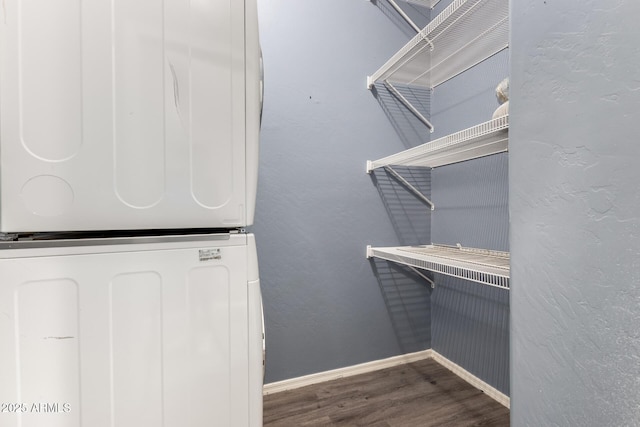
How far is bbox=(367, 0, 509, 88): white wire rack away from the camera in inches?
47.3

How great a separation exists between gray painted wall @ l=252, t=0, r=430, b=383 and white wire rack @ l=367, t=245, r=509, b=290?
229 mm

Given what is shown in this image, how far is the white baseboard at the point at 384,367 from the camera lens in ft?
4.87

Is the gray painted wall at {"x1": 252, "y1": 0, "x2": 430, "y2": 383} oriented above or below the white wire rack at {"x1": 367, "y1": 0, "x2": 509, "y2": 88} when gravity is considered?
below

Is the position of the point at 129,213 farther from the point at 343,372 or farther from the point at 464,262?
the point at 343,372

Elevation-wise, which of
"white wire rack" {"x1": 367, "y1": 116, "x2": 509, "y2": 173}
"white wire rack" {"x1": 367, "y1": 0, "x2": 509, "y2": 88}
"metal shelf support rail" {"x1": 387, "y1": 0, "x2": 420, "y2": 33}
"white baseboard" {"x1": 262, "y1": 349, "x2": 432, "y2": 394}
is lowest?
"white baseboard" {"x1": 262, "y1": 349, "x2": 432, "y2": 394}

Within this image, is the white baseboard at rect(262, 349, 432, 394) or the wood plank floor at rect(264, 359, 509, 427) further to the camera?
the white baseboard at rect(262, 349, 432, 394)

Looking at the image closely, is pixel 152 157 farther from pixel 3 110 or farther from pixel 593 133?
pixel 593 133

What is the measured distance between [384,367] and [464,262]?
0.94 meters

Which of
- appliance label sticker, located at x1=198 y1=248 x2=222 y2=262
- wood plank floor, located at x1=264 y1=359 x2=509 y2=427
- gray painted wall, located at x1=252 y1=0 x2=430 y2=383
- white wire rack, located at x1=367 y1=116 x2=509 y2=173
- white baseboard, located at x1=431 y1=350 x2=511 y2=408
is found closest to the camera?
appliance label sticker, located at x1=198 y1=248 x2=222 y2=262

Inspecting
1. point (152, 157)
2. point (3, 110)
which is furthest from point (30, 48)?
point (152, 157)

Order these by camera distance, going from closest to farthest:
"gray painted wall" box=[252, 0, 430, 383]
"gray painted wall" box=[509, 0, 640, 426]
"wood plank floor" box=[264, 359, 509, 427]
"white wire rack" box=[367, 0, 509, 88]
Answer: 1. "gray painted wall" box=[509, 0, 640, 426]
2. "white wire rack" box=[367, 0, 509, 88]
3. "wood plank floor" box=[264, 359, 509, 427]
4. "gray painted wall" box=[252, 0, 430, 383]

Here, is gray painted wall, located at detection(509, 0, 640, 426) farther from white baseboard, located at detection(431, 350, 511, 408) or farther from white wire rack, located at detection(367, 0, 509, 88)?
white baseboard, located at detection(431, 350, 511, 408)

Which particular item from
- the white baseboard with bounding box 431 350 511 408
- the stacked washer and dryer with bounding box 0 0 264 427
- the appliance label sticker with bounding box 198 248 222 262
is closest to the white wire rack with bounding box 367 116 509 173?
the stacked washer and dryer with bounding box 0 0 264 427

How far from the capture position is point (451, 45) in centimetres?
149
